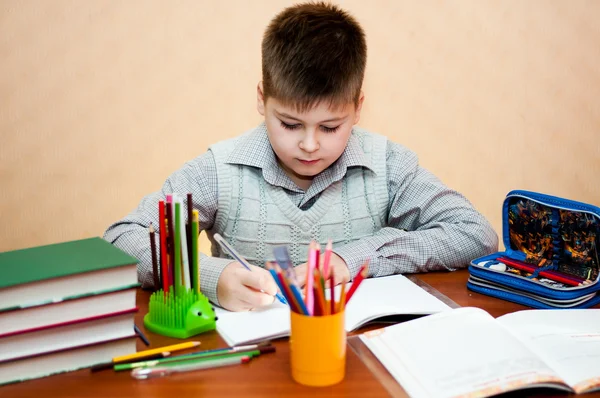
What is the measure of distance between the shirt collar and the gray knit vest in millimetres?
14

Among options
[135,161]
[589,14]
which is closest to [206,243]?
[135,161]

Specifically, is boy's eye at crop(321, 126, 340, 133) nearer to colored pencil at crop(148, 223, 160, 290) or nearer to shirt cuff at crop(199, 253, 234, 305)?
shirt cuff at crop(199, 253, 234, 305)

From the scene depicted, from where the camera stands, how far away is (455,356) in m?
0.76

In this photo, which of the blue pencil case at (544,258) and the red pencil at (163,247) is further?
the blue pencil case at (544,258)

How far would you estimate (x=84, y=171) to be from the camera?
2.11 m

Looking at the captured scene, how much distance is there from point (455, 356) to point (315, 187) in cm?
64

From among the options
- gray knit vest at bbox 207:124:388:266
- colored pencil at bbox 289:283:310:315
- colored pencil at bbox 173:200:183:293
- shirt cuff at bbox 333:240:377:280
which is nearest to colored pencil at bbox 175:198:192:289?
colored pencil at bbox 173:200:183:293

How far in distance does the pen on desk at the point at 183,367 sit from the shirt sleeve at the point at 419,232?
1.30ft

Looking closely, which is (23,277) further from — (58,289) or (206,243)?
(206,243)

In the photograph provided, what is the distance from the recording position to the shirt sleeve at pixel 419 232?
117 centimetres

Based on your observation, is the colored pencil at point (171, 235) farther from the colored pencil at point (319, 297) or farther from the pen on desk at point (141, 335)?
the colored pencil at point (319, 297)

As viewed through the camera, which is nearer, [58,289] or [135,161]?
[58,289]

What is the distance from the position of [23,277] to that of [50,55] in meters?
1.49

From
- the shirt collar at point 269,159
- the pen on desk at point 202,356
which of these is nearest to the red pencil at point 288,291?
the pen on desk at point 202,356
